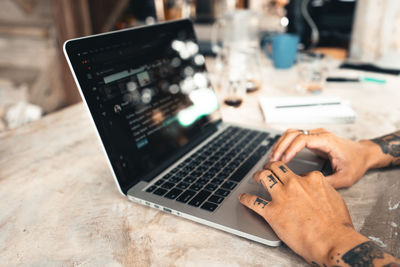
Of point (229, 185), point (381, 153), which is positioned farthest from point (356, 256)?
point (381, 153)

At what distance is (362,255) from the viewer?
0.45 metres

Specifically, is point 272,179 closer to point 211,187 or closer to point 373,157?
point 211,187

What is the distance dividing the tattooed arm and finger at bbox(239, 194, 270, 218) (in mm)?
160

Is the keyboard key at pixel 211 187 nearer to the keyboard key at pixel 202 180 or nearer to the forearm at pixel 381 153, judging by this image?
the keyboard key at pixel 202 180

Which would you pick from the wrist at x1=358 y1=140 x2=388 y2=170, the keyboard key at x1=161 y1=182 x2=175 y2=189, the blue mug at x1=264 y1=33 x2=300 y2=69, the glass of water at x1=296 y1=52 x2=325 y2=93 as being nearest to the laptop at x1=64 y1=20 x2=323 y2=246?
the keyboard key at x1=161 y1=182 x2=175 y2=189

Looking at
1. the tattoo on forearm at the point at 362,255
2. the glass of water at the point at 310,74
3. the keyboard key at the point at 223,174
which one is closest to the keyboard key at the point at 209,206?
the keyboard key at the point at 223,174

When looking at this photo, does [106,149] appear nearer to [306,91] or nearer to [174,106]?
[174,106]

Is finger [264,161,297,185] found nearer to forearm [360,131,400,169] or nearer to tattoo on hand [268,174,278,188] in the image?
tattoo on hand [268,174,278,188]

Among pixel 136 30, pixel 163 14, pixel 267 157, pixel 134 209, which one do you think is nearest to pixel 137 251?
pixel 134 209

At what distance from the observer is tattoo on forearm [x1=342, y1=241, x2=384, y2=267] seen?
442 mm

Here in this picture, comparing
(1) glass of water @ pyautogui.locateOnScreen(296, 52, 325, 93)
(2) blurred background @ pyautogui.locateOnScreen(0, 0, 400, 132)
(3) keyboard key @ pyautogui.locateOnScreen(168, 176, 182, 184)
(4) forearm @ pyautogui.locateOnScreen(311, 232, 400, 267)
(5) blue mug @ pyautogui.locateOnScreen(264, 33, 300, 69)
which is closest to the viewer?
(4) forearm @ pyautogui.locateOnScreen(311, 232, 400, 267)

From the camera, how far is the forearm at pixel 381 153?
2.32ft

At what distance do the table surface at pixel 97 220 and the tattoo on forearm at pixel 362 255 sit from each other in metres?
0.07

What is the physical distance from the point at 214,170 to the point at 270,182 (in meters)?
0.17
